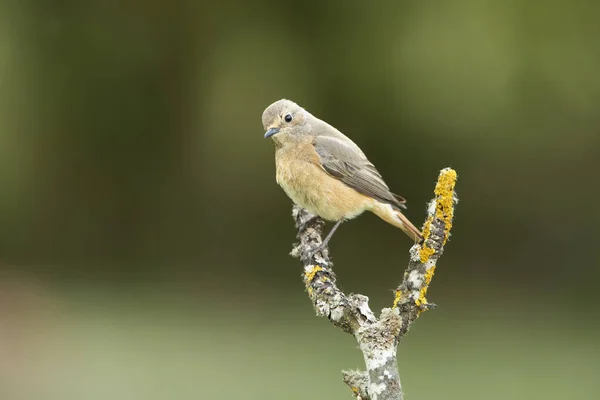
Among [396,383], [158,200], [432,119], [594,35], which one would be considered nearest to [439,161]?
[432,119]

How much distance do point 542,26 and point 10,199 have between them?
237 inches

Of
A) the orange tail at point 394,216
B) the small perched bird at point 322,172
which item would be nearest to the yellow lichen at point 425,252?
the orange tail at point 394,216

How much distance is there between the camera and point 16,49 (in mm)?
9242

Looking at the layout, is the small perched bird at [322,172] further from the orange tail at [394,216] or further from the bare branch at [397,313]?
the bare branch at [397,313]

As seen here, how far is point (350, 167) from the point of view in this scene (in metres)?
4.37

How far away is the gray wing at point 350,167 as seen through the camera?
427cm

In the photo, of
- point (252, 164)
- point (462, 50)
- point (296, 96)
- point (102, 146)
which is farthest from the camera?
point (102, 146)

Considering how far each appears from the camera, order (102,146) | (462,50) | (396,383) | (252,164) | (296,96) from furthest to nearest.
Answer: (102,146)
(252,164)
(296,96)
(462,50)
(396,383)

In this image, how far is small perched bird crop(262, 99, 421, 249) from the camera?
4.24 meters

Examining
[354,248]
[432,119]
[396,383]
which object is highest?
[432,119]

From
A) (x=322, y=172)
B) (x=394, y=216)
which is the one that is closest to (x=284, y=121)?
(x=322, y=172)

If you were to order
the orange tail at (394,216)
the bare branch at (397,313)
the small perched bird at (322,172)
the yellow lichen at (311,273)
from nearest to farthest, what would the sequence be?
1. the bare branch at (397,313)
2. the yellow lichen at (311,273)
3. the orange tail at (394,216)
4. the small perched bird at (322,172)

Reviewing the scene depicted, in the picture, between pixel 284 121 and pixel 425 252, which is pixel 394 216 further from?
pixel 425 252

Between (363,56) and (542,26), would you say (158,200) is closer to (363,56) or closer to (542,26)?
(363,56)
